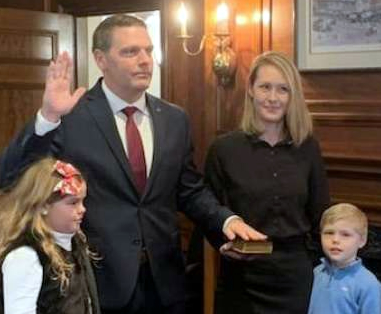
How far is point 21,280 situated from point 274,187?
2.93ft

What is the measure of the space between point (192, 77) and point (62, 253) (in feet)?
6.82

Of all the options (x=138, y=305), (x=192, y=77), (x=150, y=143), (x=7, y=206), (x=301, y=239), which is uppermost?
(x=192, y=77)

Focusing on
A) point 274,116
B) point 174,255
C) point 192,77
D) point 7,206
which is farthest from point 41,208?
point 192,77

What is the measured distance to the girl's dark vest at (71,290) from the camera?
1975mm

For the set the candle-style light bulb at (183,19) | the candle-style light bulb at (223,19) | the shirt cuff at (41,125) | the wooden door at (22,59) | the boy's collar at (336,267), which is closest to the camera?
the shirt cuff at (41,125)

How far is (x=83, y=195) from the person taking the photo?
2080 mm

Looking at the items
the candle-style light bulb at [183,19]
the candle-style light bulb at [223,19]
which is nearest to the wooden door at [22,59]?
the candle-style light bulb at [183,19]

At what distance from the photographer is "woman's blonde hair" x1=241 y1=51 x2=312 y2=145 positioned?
235 cm

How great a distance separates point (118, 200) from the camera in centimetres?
223

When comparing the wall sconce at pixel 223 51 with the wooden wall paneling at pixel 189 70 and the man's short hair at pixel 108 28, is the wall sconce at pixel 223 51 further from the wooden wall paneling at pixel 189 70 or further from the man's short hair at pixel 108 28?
the man's short hair at pixel 108 28

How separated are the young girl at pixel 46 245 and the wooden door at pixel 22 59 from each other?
2151 mm

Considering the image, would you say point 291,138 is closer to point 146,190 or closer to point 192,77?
point 146,190

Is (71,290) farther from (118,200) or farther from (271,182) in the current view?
→ (271,182)

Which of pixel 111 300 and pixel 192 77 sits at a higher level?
pixel 192 77
